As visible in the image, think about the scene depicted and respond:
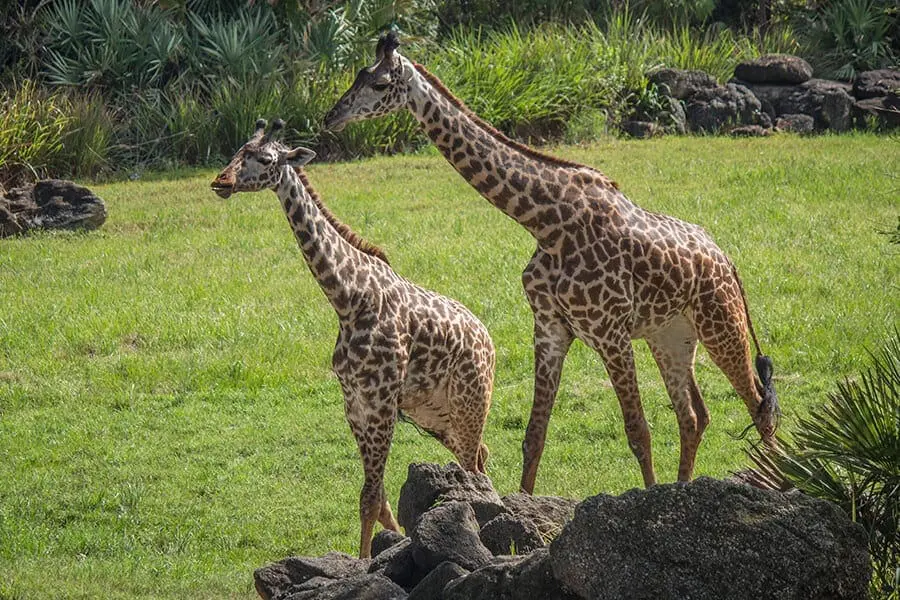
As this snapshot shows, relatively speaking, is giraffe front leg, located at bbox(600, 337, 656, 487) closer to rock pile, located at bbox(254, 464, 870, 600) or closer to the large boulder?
rock pile, located at bbox(254, 464, 870, 600)

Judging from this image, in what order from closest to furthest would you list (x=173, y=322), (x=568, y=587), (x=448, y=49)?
(x=568, y=587)
(x=173, y=322)
(x=448, y=49)

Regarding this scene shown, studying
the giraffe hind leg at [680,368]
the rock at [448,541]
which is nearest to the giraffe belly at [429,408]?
the giraffe hind leg at [680,368]

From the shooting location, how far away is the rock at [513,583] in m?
5.38

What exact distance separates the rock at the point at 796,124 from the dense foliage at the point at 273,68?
6.65 feet

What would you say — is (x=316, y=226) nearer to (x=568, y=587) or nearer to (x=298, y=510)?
(x=298, y=510)

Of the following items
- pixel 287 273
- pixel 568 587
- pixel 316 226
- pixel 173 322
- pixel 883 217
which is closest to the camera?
pixel 568 587

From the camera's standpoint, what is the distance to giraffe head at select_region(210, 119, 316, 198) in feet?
24.2

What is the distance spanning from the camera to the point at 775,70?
22469 millimetres

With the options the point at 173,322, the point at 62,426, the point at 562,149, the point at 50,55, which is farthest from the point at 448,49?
the point at 62,426

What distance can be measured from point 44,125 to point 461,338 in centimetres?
1277

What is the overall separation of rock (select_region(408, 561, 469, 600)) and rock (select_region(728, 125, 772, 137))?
16.8 m

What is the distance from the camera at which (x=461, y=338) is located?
834cm

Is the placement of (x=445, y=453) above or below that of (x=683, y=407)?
below

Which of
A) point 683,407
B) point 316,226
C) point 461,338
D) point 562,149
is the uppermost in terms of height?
point 316,226
